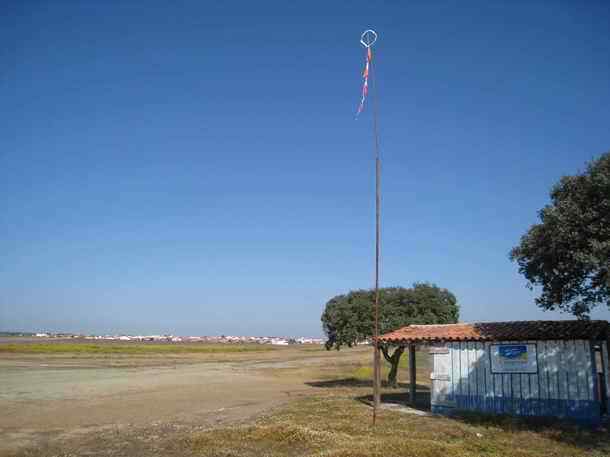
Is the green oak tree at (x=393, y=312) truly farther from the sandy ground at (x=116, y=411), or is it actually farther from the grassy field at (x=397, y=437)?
the grassy field at (x=397, y=437)

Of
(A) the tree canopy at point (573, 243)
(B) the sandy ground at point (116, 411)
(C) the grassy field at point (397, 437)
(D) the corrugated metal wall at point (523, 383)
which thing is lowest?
(B) the sandy ground at point (116, 411)

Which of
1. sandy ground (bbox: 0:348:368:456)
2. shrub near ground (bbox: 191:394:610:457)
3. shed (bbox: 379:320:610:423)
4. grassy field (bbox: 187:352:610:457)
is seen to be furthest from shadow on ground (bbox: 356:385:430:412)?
sandy ground (bbox: 0:348:368:456)

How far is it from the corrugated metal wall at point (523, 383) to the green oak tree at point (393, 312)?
12.9 meters

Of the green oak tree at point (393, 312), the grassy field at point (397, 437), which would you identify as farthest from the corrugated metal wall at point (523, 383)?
the green oak tree at point (393, 312)

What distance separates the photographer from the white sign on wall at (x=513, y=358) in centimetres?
2138

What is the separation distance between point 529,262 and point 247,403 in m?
17.5

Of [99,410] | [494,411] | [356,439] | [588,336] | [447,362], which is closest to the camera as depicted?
[356,439]

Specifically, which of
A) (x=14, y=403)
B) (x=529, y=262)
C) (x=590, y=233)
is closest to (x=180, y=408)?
(x=14, y=403)

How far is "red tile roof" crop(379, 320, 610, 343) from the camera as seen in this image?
20.3 metres

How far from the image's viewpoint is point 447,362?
2377 centimetres

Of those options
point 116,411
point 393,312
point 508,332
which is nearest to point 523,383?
point 508,332

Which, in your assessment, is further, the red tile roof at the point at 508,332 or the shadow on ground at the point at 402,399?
the shadow on ground at the point at 402,399

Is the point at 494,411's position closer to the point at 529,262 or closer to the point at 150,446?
the point at 529,262

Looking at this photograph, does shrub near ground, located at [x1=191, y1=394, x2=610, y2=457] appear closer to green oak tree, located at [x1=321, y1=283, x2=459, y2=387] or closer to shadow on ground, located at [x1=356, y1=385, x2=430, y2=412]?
shadow on ground, located at [x1=356, y1=385, x2=430, y2=412]
